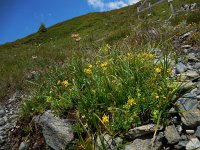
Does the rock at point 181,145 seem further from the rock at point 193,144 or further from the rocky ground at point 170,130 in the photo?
the rock at point 193,144

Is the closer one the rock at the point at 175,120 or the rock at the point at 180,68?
the rock at the point at 175,120

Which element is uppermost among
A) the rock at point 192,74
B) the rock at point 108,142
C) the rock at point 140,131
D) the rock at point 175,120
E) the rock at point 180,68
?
the rock at point 180,68

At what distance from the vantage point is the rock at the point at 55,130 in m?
6.26

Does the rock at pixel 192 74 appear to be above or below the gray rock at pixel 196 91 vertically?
above

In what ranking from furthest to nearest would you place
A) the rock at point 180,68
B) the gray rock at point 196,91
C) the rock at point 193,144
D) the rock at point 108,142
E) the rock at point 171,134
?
the rock at point 180,68
the gray rock at point 196,91
the rock at point 108,142
the rock at point 171,134
the rock at point 193,144

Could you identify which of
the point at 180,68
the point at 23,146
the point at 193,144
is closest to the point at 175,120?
the point at 193,144

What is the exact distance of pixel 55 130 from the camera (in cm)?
654

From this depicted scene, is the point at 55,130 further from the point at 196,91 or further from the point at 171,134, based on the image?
the point at 196,91

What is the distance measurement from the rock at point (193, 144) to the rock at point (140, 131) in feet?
1.84

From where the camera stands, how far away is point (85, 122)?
6.15 meters

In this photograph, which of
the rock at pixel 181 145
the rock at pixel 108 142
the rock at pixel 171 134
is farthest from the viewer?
the rock at pixel 108 142

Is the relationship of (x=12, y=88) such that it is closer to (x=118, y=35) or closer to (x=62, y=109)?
(x=118, y=35)

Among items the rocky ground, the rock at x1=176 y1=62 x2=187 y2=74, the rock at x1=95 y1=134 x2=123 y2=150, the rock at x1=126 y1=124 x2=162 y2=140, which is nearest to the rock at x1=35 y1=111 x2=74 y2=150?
the rocky ground

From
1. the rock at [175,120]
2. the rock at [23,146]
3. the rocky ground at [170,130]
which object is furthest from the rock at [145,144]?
the rock at [23,146]
